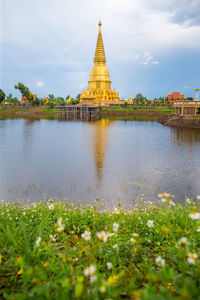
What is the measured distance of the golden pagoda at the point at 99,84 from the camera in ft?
189

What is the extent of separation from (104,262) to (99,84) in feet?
194

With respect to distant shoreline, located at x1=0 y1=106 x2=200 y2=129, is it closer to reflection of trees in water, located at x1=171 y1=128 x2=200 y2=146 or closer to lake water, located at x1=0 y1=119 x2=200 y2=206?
reflection of trees in water, located at x1=171 y1=128 x2=200 y2=146

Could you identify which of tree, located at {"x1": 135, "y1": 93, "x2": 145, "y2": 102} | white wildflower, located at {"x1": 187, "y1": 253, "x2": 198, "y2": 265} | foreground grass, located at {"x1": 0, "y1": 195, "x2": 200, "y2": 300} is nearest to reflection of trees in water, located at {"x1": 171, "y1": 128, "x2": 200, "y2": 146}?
foreground grass, located at {"x1": 0, "y1": 195, "x2": 200, "y2": 300}

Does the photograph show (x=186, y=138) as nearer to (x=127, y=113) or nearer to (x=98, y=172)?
(x=98, y=172)

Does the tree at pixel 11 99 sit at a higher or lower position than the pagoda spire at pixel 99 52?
lower

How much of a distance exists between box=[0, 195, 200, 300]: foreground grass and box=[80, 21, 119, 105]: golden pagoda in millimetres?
55043

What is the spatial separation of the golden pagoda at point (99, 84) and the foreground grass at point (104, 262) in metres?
55.0

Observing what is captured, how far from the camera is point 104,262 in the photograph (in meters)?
2.97

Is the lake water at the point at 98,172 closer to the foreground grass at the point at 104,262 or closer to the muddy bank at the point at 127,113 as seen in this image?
the foreground grass at the point at 104,262

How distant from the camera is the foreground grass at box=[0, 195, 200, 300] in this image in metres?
1.94

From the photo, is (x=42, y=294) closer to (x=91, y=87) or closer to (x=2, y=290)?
(x=2, y=290)

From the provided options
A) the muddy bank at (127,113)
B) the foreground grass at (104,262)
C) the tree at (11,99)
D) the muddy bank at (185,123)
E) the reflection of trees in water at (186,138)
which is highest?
the tree at (11,99)

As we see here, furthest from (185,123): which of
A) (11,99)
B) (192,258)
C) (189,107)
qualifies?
(11,99)

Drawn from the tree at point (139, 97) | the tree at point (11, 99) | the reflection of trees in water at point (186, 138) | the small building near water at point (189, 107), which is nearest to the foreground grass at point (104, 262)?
the reflection of trees in water at point (186, 138)
